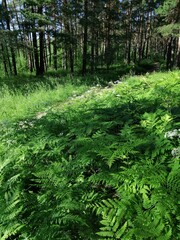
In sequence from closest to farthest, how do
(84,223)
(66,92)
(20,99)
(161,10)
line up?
(84,223)
(20,99)
(66,92)
(161,10)

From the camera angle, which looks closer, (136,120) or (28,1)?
(136,120)

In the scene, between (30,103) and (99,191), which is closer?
(99,191)

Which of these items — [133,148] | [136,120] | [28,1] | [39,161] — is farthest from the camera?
[28,1]

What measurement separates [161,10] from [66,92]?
12.8 metres

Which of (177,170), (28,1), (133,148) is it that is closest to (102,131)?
(133,148)

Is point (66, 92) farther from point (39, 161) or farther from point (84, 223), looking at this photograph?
point (84, 223)

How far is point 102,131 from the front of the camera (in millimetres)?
3498

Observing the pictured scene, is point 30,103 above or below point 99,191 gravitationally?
below

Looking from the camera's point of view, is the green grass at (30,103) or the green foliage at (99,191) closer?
the green foliage at (99,191)

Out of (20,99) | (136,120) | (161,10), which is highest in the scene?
(161,10)

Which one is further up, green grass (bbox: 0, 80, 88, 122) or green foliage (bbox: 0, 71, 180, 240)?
green foliage (bbox: 0, 71, 180, 240)

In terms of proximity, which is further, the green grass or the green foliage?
the green grass

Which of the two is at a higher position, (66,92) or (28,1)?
(28,1)

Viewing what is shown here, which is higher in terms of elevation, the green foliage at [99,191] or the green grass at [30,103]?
the green foliage at [99,191]
